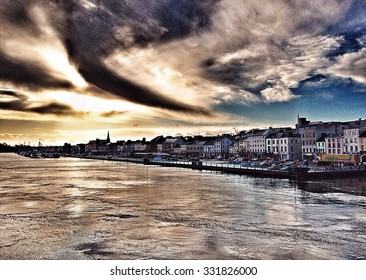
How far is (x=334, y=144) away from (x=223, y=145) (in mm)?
19250

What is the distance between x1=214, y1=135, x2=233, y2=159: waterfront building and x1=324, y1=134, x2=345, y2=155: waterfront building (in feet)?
58.2

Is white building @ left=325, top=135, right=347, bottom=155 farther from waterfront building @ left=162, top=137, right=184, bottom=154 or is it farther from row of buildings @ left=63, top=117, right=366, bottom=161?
waterfront building @ left=162, top=137, right=184, bottom=154

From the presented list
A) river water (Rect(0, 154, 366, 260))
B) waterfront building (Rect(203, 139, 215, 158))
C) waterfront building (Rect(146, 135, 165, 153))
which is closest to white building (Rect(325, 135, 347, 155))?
river water (Rect(0, 154, 366, 260))

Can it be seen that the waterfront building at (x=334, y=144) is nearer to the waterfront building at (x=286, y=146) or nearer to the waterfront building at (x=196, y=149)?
the waterfront building at (x=286, y=146)

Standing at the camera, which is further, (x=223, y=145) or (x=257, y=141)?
(x=223, y=145)

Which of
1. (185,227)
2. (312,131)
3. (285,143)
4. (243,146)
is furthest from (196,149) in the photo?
(185,227)

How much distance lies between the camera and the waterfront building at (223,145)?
4091cm

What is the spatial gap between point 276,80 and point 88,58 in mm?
3983

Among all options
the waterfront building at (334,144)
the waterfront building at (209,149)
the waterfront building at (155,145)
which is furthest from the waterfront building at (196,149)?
the waterfront building at (334,144)

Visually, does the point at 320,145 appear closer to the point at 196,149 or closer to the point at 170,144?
the point at 196,149

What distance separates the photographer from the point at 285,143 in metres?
28.8
